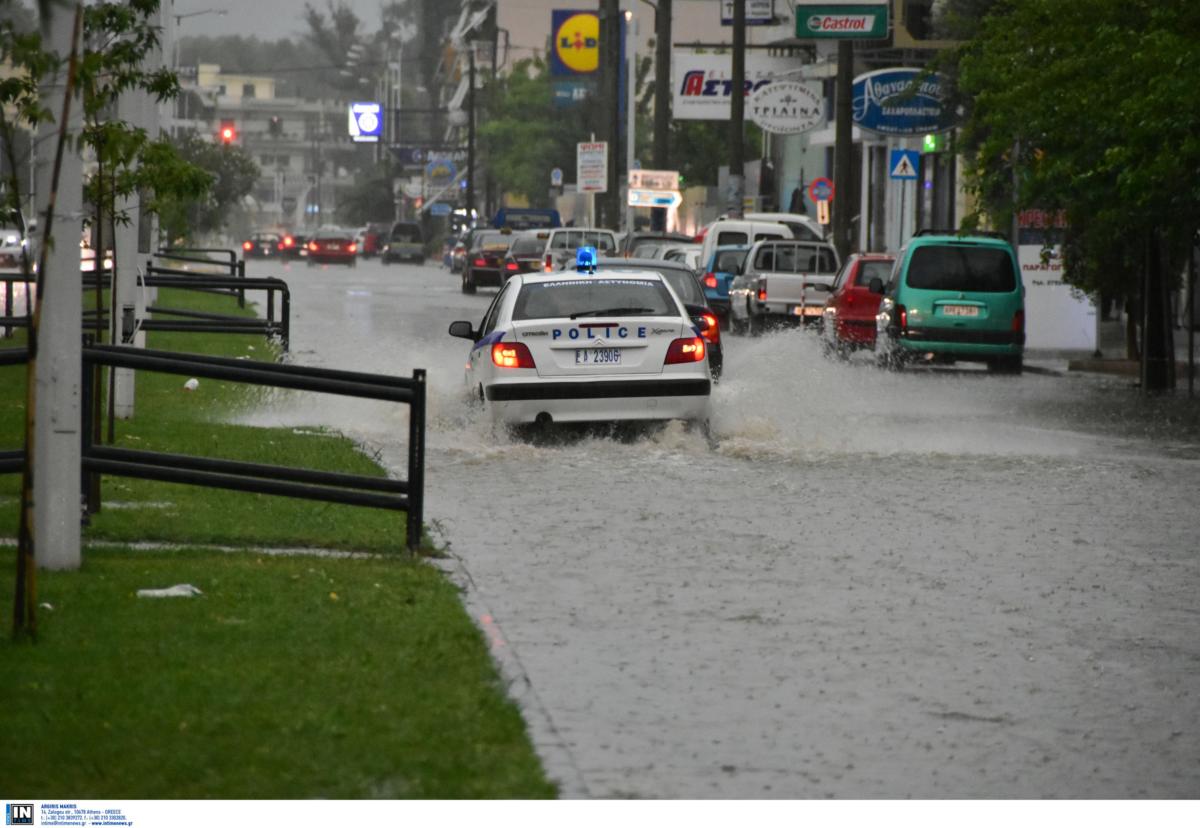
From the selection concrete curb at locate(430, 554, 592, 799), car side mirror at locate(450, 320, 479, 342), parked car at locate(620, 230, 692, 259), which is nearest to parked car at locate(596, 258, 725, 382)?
car side mirror at locate(450, 320, 479, 342)

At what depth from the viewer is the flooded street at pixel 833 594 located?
725 centimetres

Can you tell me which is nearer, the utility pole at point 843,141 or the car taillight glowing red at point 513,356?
the car taillight glowing red at point 513,356

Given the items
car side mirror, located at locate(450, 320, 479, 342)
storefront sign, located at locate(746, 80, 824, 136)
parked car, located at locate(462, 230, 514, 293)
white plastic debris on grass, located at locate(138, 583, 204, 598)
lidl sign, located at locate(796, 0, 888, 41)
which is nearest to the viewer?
white plastic debris on grass, located at locate(138, 583, 204, 598)

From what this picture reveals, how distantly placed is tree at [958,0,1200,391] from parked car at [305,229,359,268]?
64921mm

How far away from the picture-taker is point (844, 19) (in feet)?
147

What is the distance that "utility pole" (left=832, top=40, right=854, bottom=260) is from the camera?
4306 centimetres

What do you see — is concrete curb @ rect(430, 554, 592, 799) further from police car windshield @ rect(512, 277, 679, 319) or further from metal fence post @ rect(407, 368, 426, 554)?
police car windshield @ rect(512, 277, 679, 319)

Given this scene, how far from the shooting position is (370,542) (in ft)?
39.1

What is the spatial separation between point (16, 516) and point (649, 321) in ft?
20.8

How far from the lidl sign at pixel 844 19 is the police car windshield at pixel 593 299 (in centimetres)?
2720

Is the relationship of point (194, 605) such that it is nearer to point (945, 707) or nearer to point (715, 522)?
point (945, 707)

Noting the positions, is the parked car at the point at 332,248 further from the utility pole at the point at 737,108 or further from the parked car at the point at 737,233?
the parked car at the point at 737,233

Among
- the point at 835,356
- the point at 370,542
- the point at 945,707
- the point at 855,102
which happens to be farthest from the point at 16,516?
the point at 855,102

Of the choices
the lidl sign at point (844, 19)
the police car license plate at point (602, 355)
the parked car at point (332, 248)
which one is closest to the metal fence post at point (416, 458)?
the police car license plate at point (602, 355)
